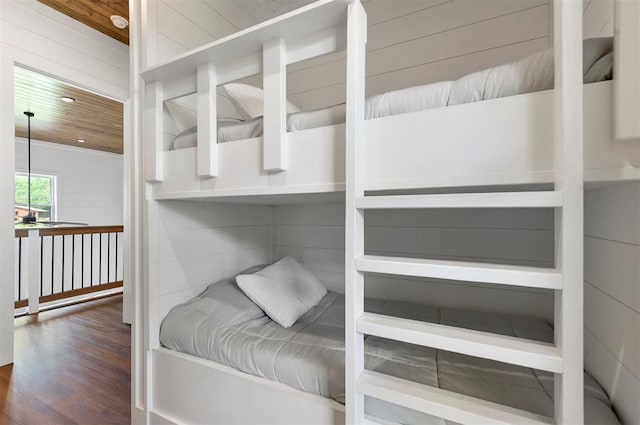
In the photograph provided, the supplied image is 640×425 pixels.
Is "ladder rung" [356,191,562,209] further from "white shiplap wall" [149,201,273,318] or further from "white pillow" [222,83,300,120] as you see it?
"white shiplap wall" [149,201,273,318]

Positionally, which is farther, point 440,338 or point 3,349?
point 3,349

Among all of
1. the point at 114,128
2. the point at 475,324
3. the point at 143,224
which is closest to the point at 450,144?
the point at 475,324

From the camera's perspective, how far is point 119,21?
2.51 metres

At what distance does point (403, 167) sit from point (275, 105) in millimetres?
511

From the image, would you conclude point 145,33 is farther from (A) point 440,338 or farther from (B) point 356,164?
(A) point 440,338

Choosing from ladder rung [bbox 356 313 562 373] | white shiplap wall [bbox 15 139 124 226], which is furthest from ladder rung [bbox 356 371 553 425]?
white shiplap wall [bbox 15 139 124 226]

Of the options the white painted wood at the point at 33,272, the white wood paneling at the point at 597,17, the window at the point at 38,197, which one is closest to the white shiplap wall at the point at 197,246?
the white wood paneling at the point at 597,17

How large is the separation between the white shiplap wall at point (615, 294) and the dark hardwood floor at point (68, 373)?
2171 millimetres

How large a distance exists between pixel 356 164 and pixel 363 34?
16.3 inches

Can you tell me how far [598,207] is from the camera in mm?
991

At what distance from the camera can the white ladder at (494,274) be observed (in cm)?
64

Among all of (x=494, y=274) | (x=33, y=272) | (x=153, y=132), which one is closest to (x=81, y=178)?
(x=33, y=272)

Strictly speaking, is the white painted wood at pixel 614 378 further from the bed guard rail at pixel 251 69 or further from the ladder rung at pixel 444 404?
the bed guard rail at pixel 251 69

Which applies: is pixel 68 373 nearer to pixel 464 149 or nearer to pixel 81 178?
pixel 464 149
